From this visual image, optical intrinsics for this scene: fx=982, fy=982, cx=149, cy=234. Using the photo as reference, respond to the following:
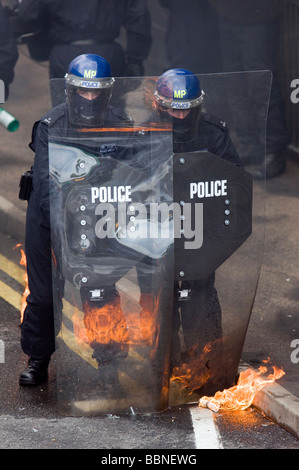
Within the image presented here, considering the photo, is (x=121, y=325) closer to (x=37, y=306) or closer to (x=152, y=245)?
(x=152, y=245)

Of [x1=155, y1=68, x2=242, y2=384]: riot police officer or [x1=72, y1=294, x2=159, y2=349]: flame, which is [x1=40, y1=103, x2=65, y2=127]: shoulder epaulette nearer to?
[x1=155, y1=68, x2=242, y2=384]: riot police officer

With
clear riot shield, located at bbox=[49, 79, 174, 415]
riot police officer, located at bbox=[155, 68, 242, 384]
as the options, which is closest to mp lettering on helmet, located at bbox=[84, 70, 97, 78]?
clear riot shield, located at bbox=[49, 79, 174, 415]

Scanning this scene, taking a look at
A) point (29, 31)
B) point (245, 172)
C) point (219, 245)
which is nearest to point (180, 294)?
point (219, 245)

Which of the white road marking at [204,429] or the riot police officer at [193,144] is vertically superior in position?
the riot police officer at [193,144]

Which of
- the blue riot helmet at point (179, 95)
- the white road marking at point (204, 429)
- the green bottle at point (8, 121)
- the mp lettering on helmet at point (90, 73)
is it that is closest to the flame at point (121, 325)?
the white road marking at point (204, 429)

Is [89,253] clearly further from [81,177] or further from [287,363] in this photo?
[287,363]

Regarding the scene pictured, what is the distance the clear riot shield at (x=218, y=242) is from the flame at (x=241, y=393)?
0.16ft

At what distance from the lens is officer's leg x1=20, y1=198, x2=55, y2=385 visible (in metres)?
5.46

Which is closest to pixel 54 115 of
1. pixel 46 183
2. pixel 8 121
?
pixel 46 183

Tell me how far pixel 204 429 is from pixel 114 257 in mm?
983

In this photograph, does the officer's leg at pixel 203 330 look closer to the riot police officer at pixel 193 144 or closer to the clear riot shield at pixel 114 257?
the riot police officer at pixel 193 144

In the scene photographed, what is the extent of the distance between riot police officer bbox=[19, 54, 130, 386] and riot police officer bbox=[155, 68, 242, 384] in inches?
11.0

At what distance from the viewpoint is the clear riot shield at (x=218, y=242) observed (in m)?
4.96

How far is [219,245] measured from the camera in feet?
16.7
